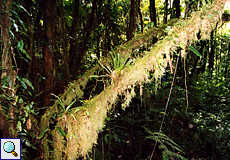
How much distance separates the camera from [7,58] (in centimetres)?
155

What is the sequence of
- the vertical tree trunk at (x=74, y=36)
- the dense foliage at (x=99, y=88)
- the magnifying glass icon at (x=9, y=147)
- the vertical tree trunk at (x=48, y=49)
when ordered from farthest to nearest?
the vertical tree trunk at (x=74, y=36), the vertical tree trunk at (x=48, y=49), the magnifying glass icon at (x=9, y=147), the dense foliage at (x=99, y=88)

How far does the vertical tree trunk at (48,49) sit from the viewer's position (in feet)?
8.68

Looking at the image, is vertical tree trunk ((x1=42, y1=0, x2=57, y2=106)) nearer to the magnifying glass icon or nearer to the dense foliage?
the dense foliage

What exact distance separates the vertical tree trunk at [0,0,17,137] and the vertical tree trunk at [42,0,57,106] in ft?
3.58

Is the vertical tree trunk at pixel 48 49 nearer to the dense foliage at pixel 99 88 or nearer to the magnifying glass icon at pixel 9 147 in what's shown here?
the dense foliage at pixel 99 88

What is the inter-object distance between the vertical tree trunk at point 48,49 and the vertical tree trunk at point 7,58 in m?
1.09

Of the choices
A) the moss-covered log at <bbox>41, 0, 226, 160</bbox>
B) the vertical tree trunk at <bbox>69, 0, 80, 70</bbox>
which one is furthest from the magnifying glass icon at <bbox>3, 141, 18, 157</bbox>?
the vertical tree trunk at <bbox>69, 0, 80, 70</bbox>

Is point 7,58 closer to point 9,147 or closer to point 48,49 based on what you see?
point 9,147

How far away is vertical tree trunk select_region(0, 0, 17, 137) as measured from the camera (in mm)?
1493

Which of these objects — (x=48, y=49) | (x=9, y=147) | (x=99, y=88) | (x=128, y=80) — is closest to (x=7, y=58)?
(x=9, y=147)

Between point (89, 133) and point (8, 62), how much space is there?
43.6 inches

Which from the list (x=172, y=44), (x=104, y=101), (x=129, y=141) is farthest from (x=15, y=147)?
(x=129, y=141)

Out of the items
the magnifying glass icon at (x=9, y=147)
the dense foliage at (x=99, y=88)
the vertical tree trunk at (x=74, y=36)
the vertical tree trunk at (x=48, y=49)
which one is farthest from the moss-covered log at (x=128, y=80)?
the vertical tree trunk at (x=74, y=36)

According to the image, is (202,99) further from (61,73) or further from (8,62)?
(8,62)
